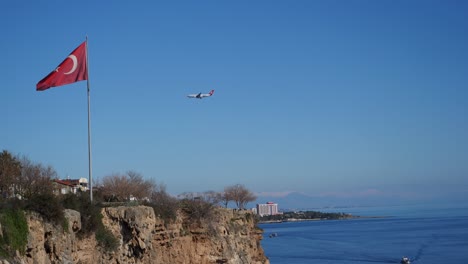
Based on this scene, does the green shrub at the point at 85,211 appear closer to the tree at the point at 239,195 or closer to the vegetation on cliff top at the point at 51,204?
the vegetation on cliff top at the point at 51,204

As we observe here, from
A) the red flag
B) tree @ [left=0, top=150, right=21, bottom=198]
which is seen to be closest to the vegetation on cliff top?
tree @ [left=0, top=150, right=21, bottom=198]

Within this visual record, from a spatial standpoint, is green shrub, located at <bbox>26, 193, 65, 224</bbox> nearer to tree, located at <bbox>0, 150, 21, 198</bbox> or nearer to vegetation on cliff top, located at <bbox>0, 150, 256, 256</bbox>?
vegetation on cliff top, located at <bbox>0, 150, 256, 256</bbox>

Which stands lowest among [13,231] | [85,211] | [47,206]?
[13,231]

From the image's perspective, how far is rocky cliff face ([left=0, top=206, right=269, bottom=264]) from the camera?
21.8 metres

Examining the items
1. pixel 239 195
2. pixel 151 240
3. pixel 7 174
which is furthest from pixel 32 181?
pixel 239 195

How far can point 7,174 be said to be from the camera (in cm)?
2648

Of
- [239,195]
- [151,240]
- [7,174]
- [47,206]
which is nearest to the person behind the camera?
[47,206]

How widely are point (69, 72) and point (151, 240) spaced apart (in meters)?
Result: 11.7

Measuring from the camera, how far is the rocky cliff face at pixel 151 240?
71.6ft

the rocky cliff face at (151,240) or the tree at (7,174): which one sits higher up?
the tree at (7,174)

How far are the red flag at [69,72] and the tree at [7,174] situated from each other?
4553 mm

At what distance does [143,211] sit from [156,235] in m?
3.49

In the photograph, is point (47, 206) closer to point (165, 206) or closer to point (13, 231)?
point (13, 231)

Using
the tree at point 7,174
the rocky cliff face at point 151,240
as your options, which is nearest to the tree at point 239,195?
the rocky cliff face at point 151,240
